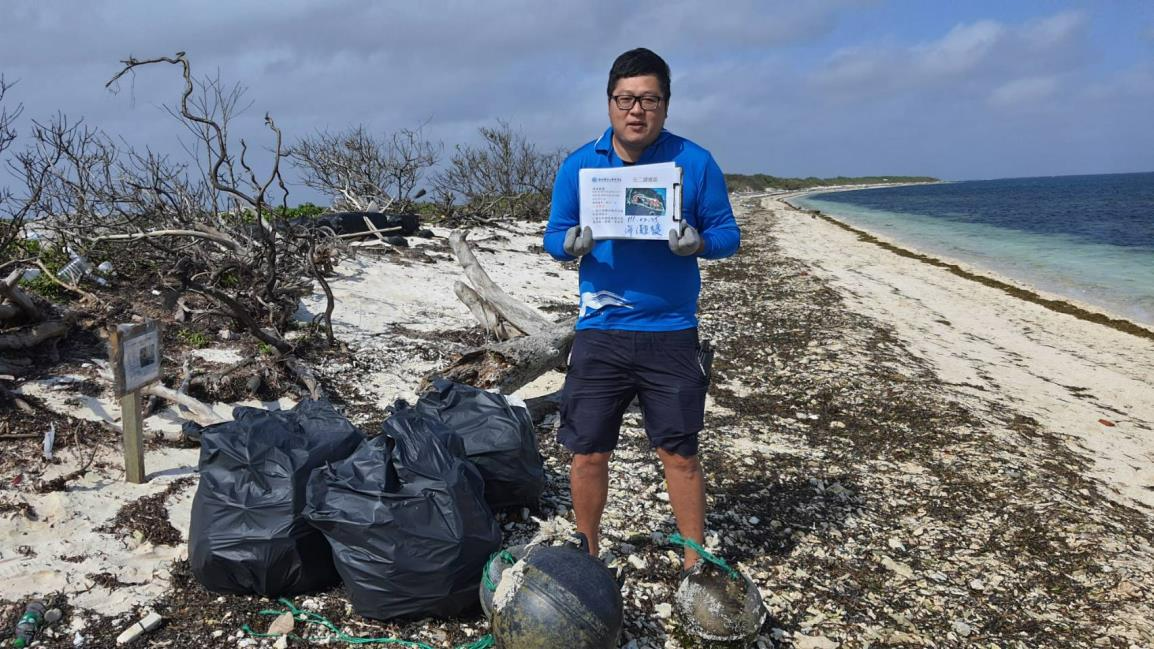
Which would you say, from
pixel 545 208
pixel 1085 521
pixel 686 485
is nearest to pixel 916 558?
pixel 1085 521

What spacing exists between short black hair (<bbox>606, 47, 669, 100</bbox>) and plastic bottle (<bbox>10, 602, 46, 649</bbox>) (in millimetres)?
2656

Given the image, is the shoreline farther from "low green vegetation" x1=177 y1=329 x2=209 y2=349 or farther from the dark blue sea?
"low green vegetation" x1=177 y1=329 x2=209 y2=349

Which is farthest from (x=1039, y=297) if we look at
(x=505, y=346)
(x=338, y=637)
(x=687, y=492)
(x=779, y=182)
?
(x=779, y=182)

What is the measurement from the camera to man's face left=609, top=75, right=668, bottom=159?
2.46 meters

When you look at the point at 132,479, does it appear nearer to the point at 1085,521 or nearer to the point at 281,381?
the point at 281,381

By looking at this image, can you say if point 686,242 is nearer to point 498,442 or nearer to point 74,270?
point 498,442

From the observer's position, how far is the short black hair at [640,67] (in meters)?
2.47

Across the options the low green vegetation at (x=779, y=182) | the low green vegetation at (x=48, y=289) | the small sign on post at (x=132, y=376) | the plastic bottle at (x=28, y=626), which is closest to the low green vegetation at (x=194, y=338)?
the low green vegetation at (x=48, y=289)

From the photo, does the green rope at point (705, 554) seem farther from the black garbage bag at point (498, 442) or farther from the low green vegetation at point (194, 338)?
the low green vegetation at point (194, 338)

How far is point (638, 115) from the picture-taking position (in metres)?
2.48

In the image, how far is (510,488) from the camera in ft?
11.0

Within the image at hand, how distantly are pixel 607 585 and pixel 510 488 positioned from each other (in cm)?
110

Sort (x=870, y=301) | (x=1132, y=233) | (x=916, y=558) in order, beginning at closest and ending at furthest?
(x=916, y=558) → (x=870, y=301) → (x=1132, y=233)

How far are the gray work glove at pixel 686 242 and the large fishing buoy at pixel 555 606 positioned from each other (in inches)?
41.9
